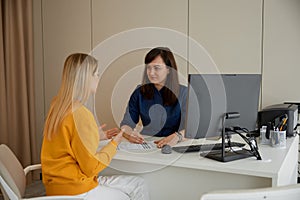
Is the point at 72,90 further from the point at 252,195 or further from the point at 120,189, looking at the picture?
the point at 252,195

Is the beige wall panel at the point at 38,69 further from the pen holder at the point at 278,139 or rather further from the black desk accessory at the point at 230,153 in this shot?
the pen holder at the point at 278,139

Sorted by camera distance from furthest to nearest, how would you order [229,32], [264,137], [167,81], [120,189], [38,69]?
[38,69]
[229,32]
[167,81]
[264,137]
[120,189]

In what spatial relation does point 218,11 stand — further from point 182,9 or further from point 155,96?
point 155,96

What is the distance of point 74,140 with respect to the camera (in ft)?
5.46

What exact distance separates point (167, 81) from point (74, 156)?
44.4 inches

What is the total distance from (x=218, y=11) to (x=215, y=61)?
0.47m

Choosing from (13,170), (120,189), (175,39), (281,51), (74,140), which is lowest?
(120,189)

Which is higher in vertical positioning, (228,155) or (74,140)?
(74,140)

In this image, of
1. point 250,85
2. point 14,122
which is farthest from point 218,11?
point 14,122

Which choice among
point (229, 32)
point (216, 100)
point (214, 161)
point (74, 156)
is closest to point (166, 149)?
point (214, 161)

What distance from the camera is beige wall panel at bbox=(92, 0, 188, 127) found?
3.40 meters

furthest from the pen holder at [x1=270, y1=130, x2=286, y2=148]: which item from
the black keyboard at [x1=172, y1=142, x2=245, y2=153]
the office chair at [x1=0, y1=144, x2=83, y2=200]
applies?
the office chair at [x1=0, y1=144, x2=83, y2=200]

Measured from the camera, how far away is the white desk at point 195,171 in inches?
65.8

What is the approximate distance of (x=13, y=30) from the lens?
364 centimetres
